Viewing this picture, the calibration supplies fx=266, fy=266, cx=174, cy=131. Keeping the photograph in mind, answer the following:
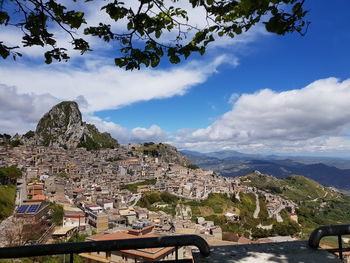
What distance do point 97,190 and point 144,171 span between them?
21.7m

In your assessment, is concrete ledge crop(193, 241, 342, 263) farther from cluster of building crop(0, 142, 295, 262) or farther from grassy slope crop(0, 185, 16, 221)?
grassy slope crop(0, 185, 16, 221)

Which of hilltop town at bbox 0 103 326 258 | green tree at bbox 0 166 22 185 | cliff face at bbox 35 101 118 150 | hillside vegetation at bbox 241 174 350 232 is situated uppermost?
cliff face at bbox 35 101 118 150

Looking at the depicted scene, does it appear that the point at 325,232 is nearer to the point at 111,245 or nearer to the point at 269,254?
the point at 269,254

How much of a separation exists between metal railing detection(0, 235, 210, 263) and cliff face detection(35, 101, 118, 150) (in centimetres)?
10244

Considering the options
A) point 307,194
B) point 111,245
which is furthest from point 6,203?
point 307,194

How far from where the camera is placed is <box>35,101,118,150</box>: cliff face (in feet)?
333

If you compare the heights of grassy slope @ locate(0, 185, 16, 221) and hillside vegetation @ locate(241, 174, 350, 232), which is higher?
grassy slope @ locate(0, 185, 16, 221)

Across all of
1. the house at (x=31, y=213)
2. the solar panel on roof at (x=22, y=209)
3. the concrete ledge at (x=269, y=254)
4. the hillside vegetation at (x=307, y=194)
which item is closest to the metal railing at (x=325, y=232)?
the concrete ledge at (x=269, y=254)

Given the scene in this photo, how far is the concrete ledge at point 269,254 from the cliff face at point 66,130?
103 metres

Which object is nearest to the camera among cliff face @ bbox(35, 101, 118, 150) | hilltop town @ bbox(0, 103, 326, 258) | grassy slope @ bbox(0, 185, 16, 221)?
grassy slope @ bbox(0, 185, 16, 221)

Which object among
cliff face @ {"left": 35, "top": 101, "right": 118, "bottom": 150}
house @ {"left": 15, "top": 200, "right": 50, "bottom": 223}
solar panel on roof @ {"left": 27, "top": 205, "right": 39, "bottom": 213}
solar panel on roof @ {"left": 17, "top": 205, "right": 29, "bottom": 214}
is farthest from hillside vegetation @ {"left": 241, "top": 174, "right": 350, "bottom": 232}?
solar panel on roof @ {"left": 17, "top": 205, "right": 29, "bottom": 214}

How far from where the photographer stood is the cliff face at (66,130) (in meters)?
102

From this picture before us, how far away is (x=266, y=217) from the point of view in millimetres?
56844

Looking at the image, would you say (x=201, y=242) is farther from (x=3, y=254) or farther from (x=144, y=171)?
(x=144, y=171)
